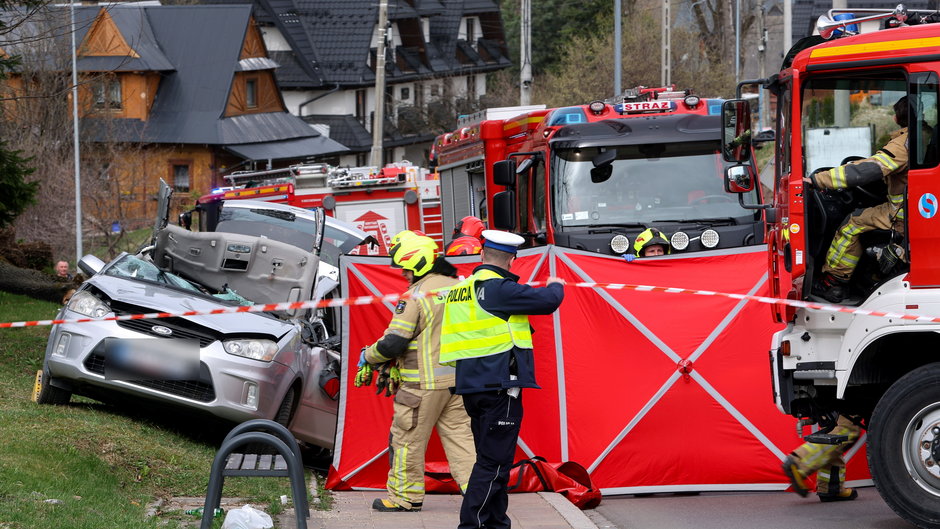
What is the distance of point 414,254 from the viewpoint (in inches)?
343

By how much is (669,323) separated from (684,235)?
118 inches

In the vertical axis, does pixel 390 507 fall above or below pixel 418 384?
below

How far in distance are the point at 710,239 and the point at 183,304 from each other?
198 inches

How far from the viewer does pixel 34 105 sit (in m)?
34.3

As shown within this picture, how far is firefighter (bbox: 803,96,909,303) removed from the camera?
25.1 feet

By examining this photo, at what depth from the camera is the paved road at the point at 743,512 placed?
26.9 feet

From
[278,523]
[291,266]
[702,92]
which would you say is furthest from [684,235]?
[702,92]

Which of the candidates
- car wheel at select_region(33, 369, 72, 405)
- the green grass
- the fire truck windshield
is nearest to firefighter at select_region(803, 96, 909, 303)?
the green grass

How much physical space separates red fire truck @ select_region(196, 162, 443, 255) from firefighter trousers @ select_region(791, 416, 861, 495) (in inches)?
584

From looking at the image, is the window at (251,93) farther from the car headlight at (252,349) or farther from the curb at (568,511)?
the curb at (568,511)

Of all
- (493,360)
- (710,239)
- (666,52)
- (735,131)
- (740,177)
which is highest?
(666,52)

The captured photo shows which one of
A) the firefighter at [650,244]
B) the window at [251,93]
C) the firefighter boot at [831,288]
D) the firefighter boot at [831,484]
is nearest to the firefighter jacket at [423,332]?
the firefighter boot at [831,288]

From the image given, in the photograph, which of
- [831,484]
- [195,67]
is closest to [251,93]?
[195,67]

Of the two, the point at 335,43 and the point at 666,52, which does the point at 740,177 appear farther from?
the point at 335,43
